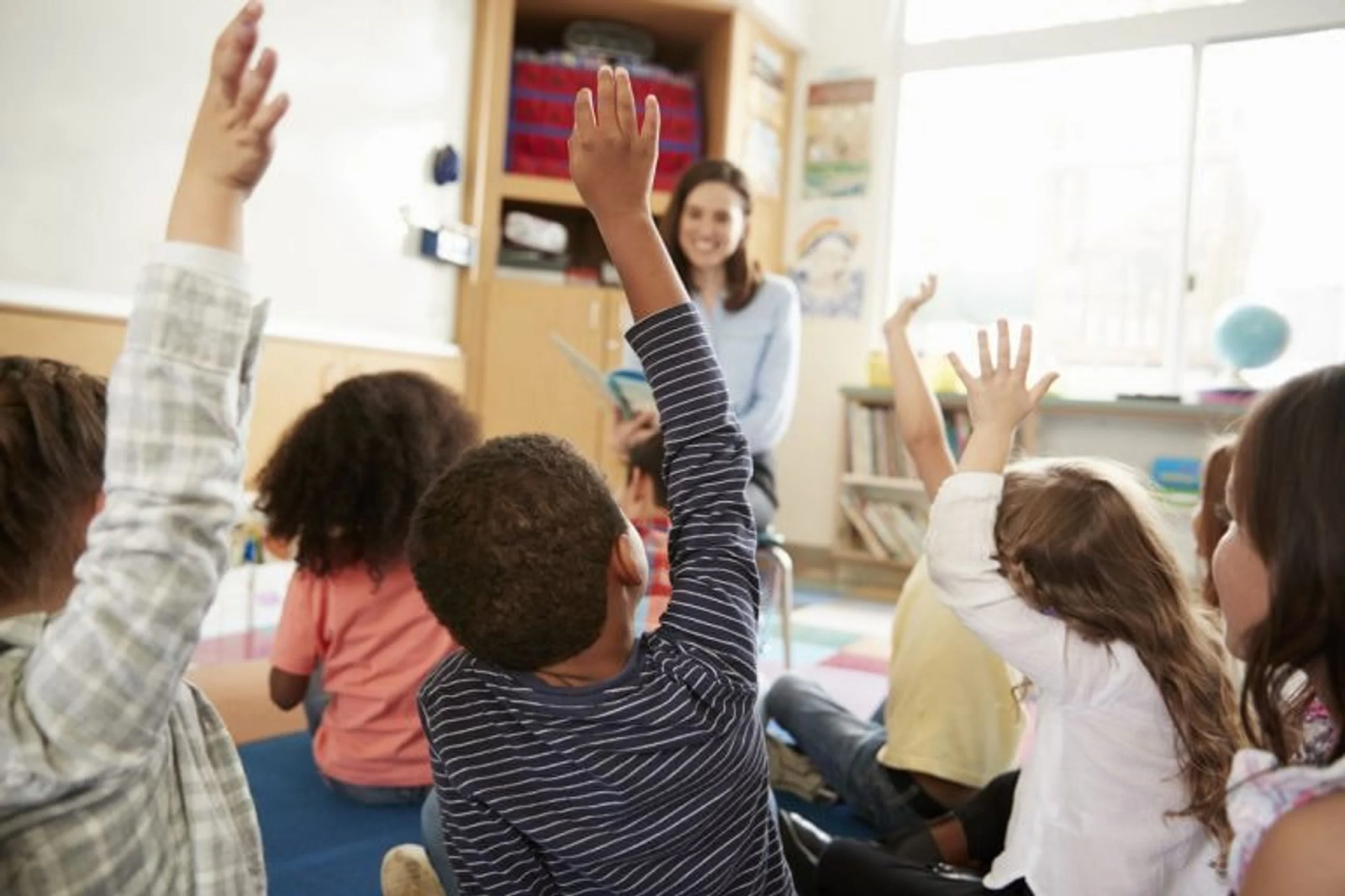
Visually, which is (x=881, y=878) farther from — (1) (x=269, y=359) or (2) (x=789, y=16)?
(2) (x=789, y=16)

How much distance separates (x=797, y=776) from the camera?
1750 millimetres

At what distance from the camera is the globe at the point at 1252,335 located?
329cm

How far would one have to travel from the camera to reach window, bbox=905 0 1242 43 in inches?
147

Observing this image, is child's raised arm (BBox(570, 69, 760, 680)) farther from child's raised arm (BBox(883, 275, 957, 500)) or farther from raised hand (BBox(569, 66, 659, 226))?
child's raised arm (BBox(883, 275, 957, 500))

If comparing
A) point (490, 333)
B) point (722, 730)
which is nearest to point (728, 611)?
point (722, 730)

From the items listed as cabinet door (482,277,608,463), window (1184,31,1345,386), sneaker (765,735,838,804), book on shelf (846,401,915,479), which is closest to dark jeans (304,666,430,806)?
sneaker (765,735,838,804)

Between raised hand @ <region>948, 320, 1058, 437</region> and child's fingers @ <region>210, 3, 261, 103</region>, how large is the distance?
0.69m

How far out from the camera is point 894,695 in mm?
1477

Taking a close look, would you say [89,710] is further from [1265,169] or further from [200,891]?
[1265,169]

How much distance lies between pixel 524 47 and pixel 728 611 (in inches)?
136

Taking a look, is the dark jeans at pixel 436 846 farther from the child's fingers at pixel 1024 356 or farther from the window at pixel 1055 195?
the window at pixel 1055 195

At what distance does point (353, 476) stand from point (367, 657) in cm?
28

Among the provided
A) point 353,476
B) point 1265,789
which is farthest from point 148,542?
point 353,476

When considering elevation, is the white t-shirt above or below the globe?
below
